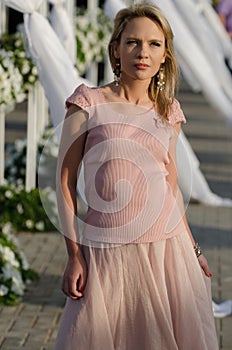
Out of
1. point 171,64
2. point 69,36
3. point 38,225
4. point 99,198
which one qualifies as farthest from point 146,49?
point 38,225

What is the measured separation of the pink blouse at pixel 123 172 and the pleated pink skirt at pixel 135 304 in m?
0.06

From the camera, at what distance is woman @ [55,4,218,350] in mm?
3863

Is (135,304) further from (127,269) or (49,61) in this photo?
(49,61)

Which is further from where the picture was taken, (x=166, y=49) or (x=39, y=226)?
(x=39, y=226)

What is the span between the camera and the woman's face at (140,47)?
388 cm

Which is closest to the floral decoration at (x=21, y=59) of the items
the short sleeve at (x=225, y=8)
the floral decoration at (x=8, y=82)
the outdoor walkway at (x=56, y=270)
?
the floral decoration at (x=8, y=82)

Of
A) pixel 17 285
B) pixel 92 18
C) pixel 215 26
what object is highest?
pixel 17 285

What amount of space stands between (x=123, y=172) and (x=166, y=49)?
0.47m

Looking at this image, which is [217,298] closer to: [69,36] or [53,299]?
[53,299]

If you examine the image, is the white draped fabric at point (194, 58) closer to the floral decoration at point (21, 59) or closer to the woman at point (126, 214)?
the floral decoration at point (21, 59)

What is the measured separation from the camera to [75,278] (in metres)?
3.83

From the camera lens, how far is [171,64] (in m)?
4.02

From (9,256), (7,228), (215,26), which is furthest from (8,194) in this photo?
(215,26)

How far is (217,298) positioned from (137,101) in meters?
3.16
